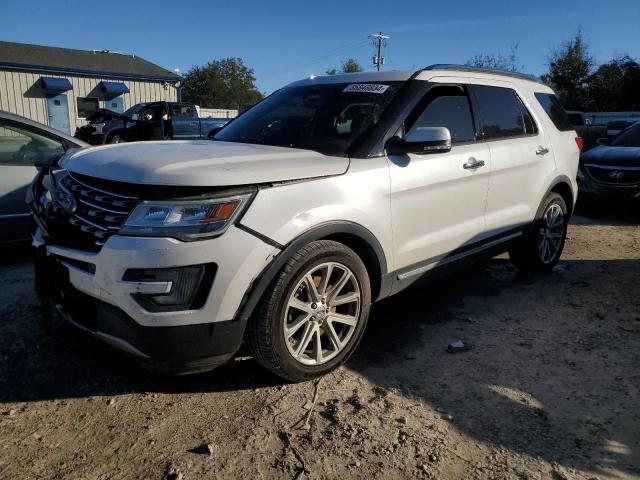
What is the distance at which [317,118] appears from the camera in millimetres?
3686

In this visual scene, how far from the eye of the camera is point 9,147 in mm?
5238

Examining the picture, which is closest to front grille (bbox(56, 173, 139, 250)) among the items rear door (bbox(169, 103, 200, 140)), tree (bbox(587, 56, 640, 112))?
rear door (bbox(169, 103, 200, 140))

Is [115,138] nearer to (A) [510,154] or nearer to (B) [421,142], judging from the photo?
(A) [510,154]

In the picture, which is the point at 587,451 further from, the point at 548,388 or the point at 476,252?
the point at 476,252

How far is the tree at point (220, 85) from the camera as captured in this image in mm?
64188

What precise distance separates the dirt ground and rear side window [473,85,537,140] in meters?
1.52

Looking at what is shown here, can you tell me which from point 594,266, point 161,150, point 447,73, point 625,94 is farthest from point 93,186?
point 625,94

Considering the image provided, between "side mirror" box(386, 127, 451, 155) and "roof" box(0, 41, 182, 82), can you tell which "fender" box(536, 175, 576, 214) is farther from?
"roof" box(0, 41, 182, 82)

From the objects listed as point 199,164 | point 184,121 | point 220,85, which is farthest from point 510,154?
point 220,85

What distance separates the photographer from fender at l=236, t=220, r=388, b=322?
2.57 meters

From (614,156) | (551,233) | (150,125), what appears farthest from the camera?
(150,125)

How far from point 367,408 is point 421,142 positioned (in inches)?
62.6

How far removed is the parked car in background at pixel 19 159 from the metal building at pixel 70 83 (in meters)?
21.9

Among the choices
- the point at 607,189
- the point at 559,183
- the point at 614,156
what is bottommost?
the point at 607,189
